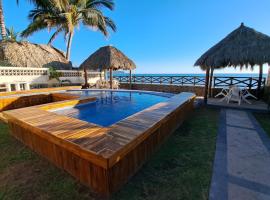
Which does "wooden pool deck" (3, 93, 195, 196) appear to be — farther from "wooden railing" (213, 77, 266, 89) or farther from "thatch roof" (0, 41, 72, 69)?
"thatch roof" (0, 41, 72, 69)

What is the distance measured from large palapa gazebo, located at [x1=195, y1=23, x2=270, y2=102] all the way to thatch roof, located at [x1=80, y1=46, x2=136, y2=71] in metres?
5.82

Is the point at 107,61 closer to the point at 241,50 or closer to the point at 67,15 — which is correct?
the point at 67,15

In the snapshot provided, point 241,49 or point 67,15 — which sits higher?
point 67,15

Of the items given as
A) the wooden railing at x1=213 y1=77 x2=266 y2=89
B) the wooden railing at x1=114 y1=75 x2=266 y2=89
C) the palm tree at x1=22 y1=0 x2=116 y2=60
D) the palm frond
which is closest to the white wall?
the palm tree at x1=22 y1=0 x2=116 y2=60

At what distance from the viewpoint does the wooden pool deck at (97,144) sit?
185 centimetres

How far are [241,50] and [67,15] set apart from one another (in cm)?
1193

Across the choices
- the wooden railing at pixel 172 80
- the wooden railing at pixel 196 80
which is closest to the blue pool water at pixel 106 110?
the wooden railing at pixel 196 80

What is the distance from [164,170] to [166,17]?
638 inches

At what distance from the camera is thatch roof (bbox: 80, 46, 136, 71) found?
10.5 metres

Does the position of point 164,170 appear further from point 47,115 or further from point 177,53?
point 177,53

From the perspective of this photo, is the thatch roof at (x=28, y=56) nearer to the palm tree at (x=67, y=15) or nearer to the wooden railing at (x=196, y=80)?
the palm tree at (x=67, y=15)

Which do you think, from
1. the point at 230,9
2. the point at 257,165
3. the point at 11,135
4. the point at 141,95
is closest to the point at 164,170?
the point at 257,165

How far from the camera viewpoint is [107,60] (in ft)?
34.7

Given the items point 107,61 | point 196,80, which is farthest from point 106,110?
point 196,80
